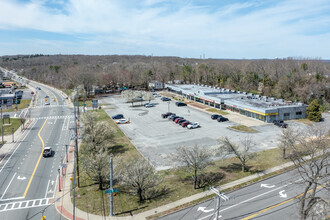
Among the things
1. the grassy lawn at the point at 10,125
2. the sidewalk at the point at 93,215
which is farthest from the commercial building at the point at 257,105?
the grassy lawn at the point at 10,125

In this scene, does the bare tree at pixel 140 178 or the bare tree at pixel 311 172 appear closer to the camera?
the bare tree at pixel 311 172

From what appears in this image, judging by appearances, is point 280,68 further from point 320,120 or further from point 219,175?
point 219,175

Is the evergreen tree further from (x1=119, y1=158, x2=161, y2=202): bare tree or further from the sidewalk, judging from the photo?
(x1=119, y1=158, x2=161, y2=202): bare tree

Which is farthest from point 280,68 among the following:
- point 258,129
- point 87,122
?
point 87,122

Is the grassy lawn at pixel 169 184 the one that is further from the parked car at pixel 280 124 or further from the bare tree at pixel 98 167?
the parked car at pixel 280 124

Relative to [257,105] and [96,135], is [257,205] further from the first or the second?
[257,105]

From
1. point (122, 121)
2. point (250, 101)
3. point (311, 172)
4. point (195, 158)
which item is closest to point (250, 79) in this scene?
point (250, 101)
